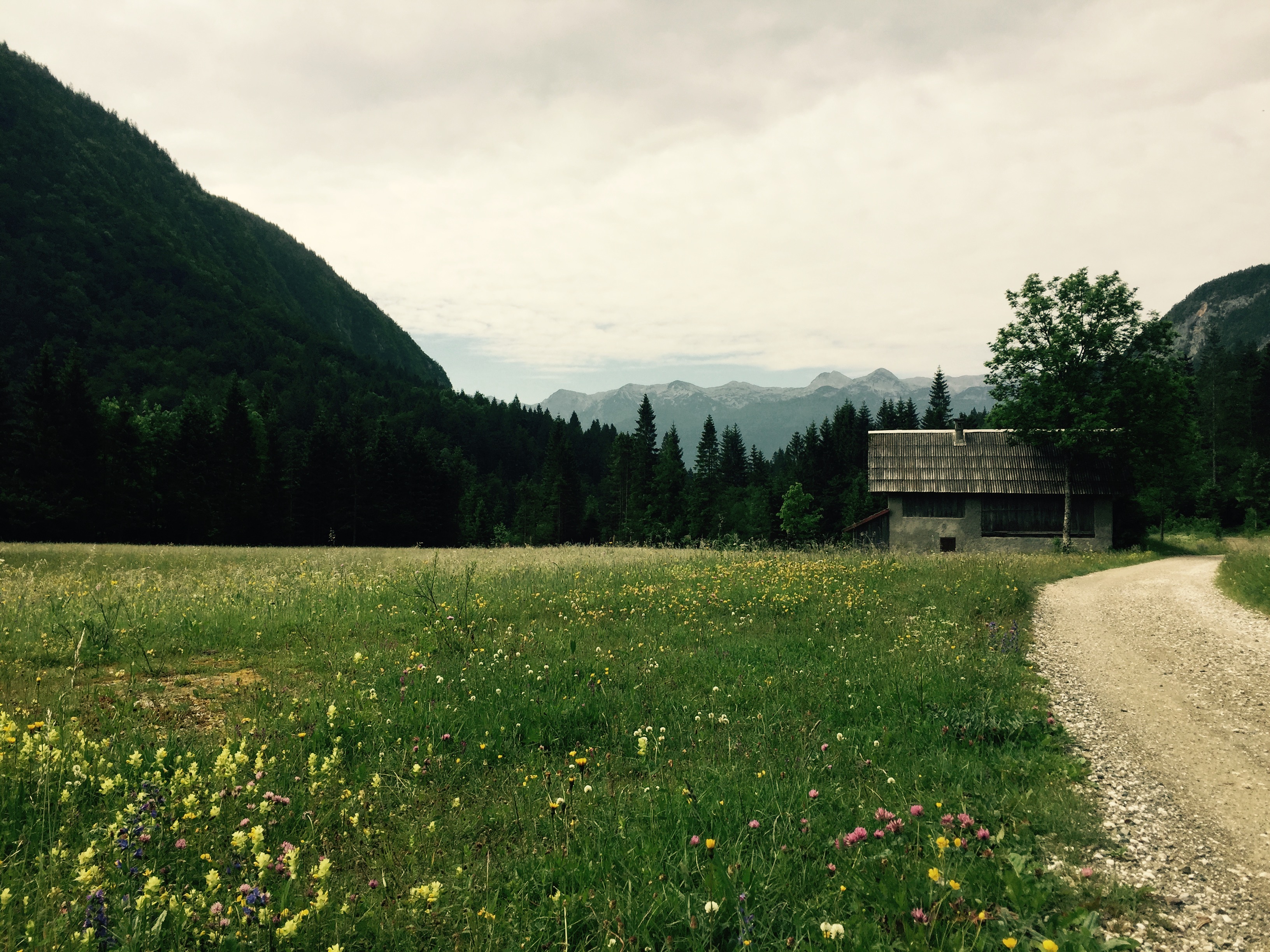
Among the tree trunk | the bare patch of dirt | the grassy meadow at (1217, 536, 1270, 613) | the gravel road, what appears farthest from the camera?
the tree trunk

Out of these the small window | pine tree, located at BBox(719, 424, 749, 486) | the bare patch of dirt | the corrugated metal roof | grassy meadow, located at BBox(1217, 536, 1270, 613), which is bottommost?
the bare patch of dirt

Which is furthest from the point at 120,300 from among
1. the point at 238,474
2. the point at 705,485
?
the point at 705,485

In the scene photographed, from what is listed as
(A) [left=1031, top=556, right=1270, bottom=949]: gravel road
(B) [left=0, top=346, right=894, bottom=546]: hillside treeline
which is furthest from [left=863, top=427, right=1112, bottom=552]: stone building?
(A) [left=1031, top=556, right=1270, bottom=949]: gravel road

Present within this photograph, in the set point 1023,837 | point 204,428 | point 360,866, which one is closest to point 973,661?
point 1023,837

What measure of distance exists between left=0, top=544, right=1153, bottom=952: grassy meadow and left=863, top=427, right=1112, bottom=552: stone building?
33.8 m

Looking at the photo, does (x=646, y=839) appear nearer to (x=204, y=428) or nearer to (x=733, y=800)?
(x=733, y=800)

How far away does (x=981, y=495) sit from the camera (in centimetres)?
4003

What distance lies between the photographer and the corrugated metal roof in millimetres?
38469

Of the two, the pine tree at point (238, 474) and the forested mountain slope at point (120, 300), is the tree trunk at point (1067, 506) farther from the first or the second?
the forested mountain slope at point (120, 300)

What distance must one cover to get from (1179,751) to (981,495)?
38.5m

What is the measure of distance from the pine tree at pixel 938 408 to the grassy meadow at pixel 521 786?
91.1 metres

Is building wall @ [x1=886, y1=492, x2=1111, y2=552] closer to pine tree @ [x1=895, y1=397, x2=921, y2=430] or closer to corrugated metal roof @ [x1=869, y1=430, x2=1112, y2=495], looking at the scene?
corrugated metal roof @ [x1=869, y1=430, x2=1112, y2=495]

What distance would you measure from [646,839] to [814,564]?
14.2 metres

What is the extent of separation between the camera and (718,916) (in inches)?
124
